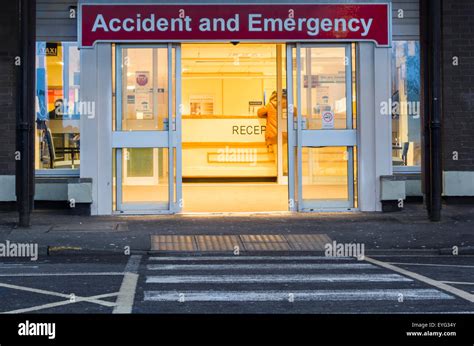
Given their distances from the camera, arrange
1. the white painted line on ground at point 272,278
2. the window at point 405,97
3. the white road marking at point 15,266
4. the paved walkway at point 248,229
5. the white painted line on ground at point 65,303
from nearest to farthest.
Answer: the white painted line on ground at point 65,303 → the white painted line on ground at point 272,278 → the white road marking at point 15,266 → the paved walkway at point 248,229 → the window at point 405,97

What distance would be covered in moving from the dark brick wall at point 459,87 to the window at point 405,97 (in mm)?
601

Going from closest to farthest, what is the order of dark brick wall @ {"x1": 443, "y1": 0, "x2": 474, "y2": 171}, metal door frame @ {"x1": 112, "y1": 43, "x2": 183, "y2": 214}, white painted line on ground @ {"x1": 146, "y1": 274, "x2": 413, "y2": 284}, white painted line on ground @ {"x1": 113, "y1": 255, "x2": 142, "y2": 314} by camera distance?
1. white painted line on ground @ {"x1": 113, "y1": 255, "x2": 142, "y2": 314}
2. white painted line on ground @ {"x1": 146, "y1": 274, "x2": 413, "y2": 284}
3. metal door frame @ {"x1": 112, "y1": 43, "x2": 183, "y2": 214}
4. dark brick wall @ {"x1": 443, "y1": 0, "x2": 474, "y2": 171}

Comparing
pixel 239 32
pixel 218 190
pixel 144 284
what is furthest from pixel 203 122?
pixel 144 284

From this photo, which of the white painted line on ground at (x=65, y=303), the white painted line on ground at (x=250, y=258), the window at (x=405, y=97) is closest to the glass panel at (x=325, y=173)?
the window at (x=405, y=97)

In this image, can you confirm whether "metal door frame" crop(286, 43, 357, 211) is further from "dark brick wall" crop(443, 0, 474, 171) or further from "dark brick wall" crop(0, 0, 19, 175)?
"dark brick wall" crop(0, 0, 19, 175)

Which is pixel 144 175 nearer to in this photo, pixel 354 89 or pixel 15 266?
pixel 354 89

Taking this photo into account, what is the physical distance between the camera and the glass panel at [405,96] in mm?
16750

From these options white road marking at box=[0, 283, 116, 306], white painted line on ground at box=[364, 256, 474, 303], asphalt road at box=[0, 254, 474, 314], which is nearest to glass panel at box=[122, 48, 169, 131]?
asphalt road at box=[0, 254, 474, 314]

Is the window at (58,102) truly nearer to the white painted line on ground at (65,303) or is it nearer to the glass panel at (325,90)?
the glass panel at (325,90)

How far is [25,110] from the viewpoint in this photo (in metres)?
13.7

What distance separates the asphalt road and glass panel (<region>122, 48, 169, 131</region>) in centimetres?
491

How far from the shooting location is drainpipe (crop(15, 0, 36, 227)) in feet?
44.8

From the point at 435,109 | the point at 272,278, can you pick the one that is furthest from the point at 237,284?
the point at 435,109

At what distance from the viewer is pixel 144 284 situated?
9.09 meters
